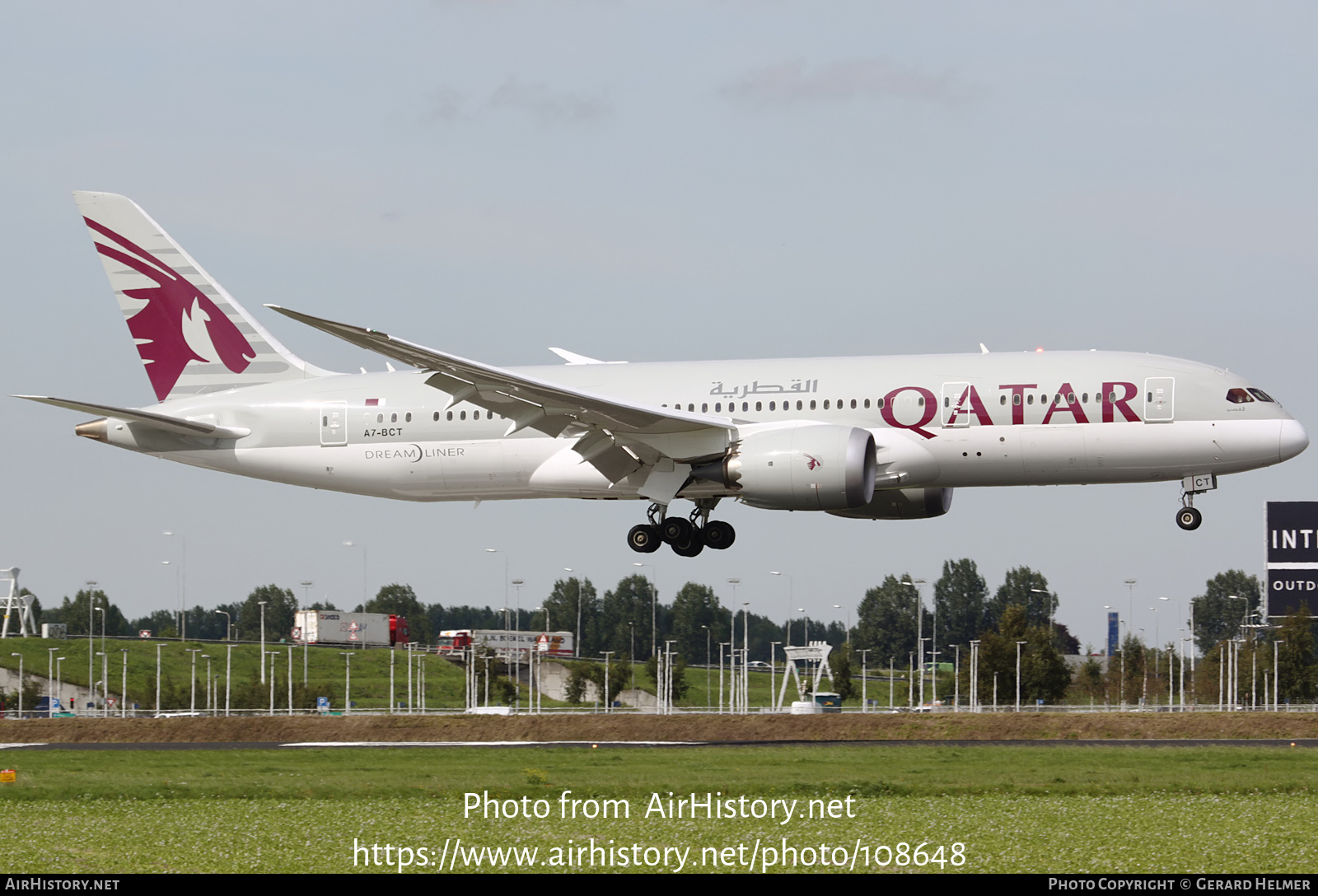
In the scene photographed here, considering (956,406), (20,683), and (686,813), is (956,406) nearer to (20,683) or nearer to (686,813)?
(686,813)

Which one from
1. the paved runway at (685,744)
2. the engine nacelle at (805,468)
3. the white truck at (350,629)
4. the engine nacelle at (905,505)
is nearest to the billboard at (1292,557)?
the white truck at (350,629)

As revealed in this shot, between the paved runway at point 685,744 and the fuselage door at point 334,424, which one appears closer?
the paved runway at point 685,744

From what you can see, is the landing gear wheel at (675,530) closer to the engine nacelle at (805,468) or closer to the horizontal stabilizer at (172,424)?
the engine nacelle at (805,468)

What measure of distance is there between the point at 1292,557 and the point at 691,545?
10464 centimetres

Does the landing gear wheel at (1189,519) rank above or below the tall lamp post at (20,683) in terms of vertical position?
above

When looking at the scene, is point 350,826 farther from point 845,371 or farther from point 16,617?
point 16,617

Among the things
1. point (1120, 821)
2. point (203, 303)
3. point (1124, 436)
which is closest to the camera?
point (1120, 821)

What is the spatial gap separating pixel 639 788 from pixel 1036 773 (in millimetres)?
8598

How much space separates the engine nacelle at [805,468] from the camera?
123 feet

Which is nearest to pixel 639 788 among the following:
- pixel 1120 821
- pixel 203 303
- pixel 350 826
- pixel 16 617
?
pixel 350 826

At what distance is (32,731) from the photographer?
5847cm

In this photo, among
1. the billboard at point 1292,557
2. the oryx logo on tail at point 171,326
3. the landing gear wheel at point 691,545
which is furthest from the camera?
the billboard at point 1292,557

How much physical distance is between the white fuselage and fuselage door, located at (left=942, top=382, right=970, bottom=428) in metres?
0.04

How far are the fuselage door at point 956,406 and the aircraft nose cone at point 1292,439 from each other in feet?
24.8
